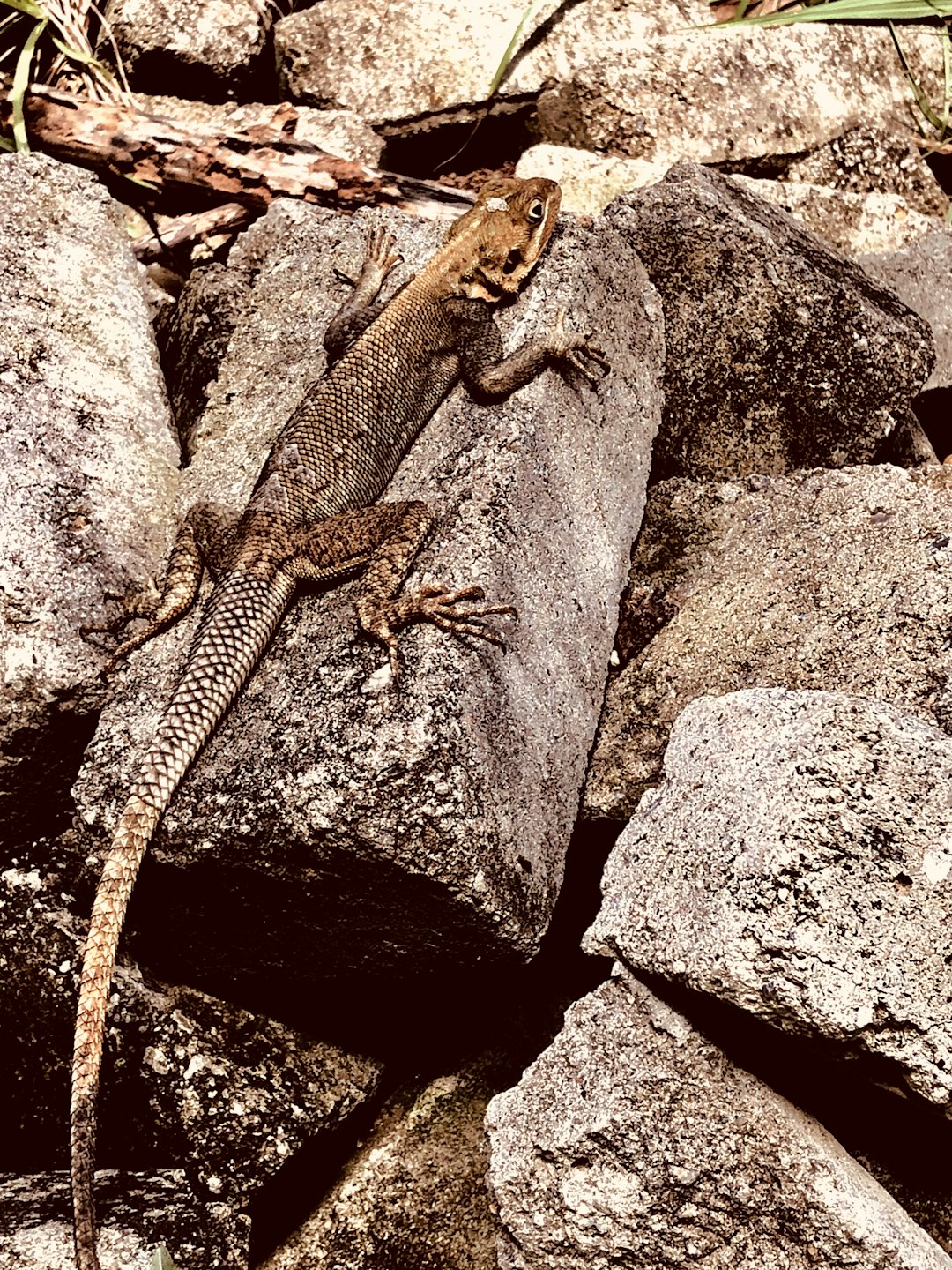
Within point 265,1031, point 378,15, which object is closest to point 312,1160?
point 265,1031

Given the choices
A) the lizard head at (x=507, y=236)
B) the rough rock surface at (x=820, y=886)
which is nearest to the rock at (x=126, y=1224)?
the rough rock surface at (x=820, y=886)

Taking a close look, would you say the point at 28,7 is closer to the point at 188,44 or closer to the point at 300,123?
the point at 188,44

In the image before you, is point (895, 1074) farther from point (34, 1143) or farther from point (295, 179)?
point (295, 179)

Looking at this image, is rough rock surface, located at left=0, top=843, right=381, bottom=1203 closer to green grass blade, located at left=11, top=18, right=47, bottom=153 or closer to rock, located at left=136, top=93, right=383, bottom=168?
green grass blade, located at left=11, top=18, right=47, bottom=153

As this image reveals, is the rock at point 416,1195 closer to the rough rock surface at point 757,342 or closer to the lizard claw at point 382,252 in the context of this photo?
the rough rock surface at point 757,342

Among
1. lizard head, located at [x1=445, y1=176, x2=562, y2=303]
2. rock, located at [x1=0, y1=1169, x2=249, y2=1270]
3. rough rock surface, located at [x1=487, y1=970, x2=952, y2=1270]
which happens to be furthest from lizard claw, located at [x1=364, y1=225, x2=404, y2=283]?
rock, located at [x1=0, y1=1169, x2=249, y2=1270]
